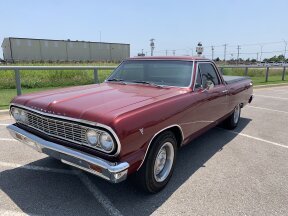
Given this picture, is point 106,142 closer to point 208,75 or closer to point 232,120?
point 208,75

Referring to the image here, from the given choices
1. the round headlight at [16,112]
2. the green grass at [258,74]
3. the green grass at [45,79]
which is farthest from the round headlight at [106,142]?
the green grass at [258,74]

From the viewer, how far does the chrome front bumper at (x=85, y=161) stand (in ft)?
9.04

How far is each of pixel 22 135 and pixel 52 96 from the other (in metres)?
0.63

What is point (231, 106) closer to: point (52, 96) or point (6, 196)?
point (52, 96)

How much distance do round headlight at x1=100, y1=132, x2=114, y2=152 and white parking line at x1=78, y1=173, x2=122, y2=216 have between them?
0.78m

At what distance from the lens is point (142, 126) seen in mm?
3012

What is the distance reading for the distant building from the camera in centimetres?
5306

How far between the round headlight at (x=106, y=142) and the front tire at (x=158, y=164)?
561mm

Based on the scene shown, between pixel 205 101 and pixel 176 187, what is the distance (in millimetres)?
1495

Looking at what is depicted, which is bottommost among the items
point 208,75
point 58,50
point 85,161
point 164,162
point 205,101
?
point 164,162

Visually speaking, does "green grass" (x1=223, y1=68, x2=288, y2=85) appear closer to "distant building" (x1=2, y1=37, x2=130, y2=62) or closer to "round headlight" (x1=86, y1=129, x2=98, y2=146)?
"round headlight" (x1=86, y1=129, x2=98, y2=146)

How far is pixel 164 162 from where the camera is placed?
12.3ft

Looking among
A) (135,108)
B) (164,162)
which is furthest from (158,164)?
(135,108)

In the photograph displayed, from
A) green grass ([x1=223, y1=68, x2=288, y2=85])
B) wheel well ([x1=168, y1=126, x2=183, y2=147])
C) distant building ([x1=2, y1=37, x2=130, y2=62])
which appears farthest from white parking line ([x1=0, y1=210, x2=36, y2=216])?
distant building ([x1=2, y1=37, x2=130, y2=62])
